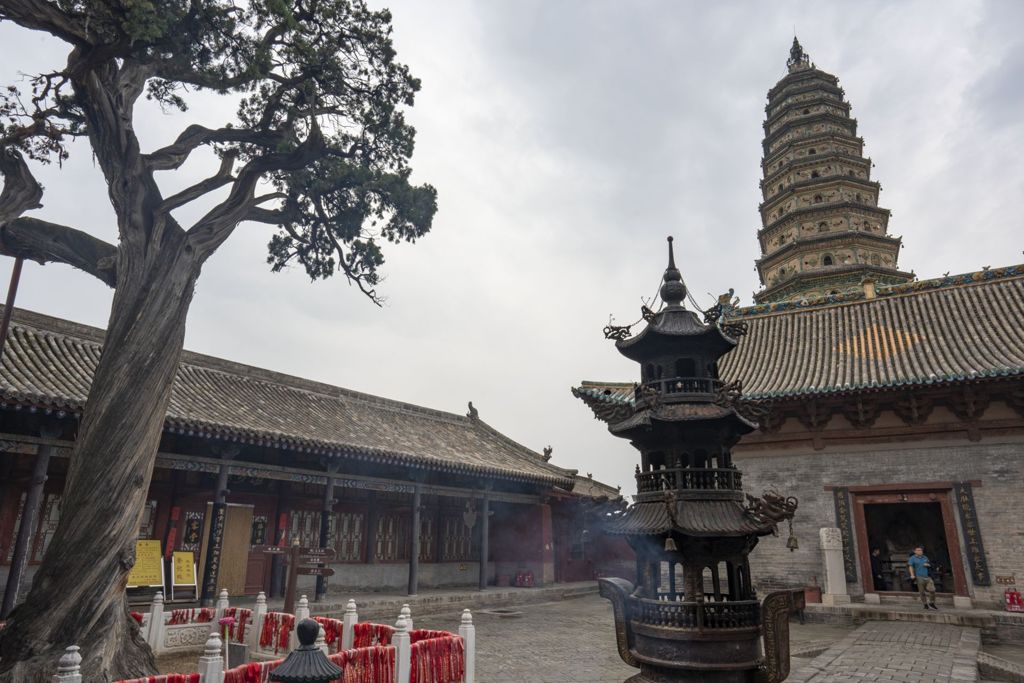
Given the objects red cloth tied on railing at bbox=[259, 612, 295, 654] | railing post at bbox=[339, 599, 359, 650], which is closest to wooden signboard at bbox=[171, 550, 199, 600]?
red cloth tied on railing at bbox=[259, 612, 295, 654]

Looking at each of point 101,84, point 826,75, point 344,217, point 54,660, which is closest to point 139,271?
point 101,84

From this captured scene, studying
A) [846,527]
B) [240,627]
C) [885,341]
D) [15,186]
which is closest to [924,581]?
[846,527]

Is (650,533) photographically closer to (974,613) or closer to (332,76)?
(332,76)

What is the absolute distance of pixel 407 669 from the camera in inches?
258

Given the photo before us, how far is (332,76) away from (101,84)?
3022 mm

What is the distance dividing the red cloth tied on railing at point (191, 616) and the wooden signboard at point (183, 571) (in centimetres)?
280

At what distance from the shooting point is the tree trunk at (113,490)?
6527mm

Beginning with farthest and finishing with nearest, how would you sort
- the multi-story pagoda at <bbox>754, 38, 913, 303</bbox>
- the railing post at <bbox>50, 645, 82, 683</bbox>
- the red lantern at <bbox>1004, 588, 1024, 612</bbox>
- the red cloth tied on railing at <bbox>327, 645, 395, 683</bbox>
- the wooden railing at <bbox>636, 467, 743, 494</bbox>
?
1. the multi-story pagoda at <bbox>754, 38, 913, 303</bbox>
2. the red lantern at <bbox>1004, 588, 1024, 612</bbox>
3. the wooden railing at <bbox>636, 467, 743, 494</bbox>
4. the red cloth tied on railing at <bbox>327, 645, 395, 683</bbox>
5. the railing post at <bbox>50, 645, 82, 683</bbox>

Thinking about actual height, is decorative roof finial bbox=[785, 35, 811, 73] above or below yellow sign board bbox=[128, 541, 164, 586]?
above

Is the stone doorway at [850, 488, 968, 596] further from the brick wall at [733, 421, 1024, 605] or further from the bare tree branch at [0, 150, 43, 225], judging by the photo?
the bare tree branch at [0, 150, 43, 225]

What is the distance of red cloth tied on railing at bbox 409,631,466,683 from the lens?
6.76 metres

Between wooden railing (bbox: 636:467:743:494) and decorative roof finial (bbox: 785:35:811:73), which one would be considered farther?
decorative roof finial (bbox: 785:35:811:73)

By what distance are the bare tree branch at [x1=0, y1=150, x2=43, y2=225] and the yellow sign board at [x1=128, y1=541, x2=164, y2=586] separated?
665cm

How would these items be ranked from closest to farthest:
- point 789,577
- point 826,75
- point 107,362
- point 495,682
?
1. point 107,362
2. point 495,682
3. point 789,577
4. point 826,75
